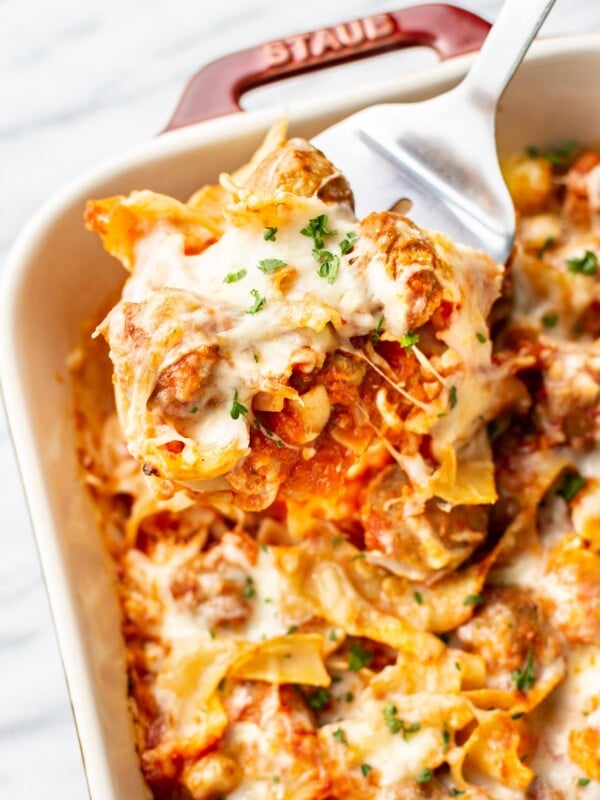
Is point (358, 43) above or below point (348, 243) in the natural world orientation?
above

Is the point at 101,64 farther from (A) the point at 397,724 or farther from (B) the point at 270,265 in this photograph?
(A) the point at 397,724

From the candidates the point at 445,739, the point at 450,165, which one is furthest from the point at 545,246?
the point at 445,739

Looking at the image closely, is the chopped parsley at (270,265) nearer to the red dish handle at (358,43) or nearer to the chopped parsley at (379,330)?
the chopped parsley at (379,330)

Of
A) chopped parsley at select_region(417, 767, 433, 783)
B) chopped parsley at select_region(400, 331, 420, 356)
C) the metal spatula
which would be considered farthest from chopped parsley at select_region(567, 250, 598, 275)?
chopped parsley at select_region(417, 767, 433, 783)

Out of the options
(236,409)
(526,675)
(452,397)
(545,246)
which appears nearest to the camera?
(236,409)

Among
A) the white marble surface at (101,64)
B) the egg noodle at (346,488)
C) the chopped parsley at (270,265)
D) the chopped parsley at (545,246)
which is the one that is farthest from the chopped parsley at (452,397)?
the white marble surface at (101,64)

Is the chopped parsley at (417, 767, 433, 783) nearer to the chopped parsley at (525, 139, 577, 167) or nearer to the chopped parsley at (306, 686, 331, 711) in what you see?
the chopped parsley at (306, 686, 331, 711)
